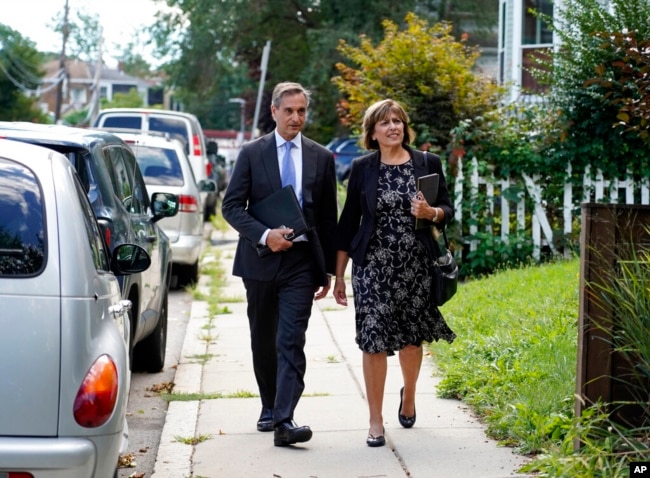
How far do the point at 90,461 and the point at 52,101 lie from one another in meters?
119

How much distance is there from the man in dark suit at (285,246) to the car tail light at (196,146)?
13420 mm

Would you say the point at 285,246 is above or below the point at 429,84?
below

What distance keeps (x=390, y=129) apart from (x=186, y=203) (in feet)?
23.7

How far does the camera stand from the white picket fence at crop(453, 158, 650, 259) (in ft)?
40.4

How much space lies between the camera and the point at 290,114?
6.10 m

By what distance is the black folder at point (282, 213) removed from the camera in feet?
19.5

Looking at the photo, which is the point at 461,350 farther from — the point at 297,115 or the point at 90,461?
the point at 90,461

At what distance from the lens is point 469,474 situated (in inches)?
219

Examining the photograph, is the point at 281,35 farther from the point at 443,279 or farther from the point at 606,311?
the point at 606,311

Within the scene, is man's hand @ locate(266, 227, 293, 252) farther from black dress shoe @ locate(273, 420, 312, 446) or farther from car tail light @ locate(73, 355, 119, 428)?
car tail light @ locate(73, 355, 119, 428)

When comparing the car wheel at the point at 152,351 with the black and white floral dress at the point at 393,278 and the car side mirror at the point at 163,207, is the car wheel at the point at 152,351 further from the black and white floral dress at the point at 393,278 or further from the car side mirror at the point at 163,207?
the black and white floral dress at the point at 393,278

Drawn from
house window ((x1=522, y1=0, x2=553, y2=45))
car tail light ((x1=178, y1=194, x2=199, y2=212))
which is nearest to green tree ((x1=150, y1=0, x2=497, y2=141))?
house window ((x1=522, y1=0, x2=553, y2=45))

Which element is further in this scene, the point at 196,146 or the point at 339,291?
the point at 196,146

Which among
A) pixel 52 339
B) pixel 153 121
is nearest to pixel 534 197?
pixel 52 339
